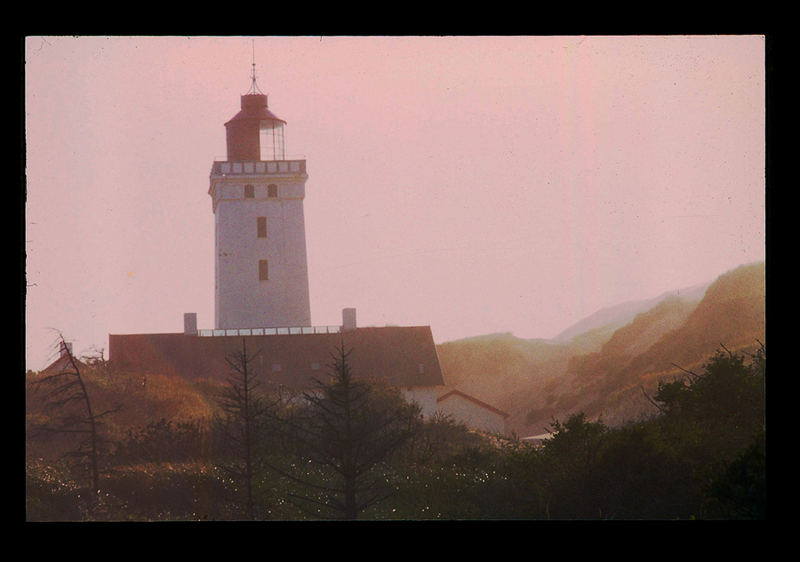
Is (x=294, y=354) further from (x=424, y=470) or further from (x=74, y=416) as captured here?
(x=424, y=470)

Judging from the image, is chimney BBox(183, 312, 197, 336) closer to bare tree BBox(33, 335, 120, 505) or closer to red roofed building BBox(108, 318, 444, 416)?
red roofed building BBox(108, 318, 444, 416)

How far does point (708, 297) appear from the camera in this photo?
37.7 metres

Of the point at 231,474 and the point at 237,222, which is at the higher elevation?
the point at 237,222

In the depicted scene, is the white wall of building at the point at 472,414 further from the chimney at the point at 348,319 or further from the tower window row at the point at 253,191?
the tower window row at the point at 253,191

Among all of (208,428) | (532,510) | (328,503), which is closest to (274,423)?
(208,428)

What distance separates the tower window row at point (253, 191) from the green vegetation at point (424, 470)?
15.3 m

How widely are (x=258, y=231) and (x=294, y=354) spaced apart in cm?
645

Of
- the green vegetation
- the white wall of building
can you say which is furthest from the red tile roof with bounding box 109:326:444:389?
the green vegetation

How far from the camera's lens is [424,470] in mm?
20156

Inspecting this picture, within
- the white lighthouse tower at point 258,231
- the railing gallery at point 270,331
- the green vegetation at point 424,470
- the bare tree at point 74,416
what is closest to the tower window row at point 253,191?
the white lighthouse tower at point 258,231

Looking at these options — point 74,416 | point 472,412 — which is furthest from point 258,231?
point 74,416

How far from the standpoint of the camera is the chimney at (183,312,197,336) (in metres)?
37.6
